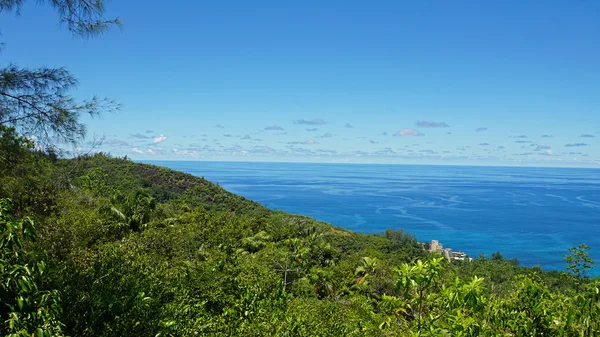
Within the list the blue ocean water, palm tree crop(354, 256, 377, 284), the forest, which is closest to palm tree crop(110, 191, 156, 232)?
the forest

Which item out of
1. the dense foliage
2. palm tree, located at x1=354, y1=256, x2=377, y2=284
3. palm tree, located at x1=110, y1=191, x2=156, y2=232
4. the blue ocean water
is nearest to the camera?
the dense foliage

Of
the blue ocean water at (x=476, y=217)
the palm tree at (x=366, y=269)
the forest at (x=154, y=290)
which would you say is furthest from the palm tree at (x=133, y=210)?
the blue ocean water at (x=476, y=217)

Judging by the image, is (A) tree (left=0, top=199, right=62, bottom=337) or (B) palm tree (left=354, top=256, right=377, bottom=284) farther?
(B) palm tree (left=354, top=256, right=377, bottom=284)

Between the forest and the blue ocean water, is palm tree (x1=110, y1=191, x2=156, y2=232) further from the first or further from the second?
the blue ocean water

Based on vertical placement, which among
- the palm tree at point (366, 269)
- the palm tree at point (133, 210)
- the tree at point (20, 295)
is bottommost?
the palm tree at point (366, 269)

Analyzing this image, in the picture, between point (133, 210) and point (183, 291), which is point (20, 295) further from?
point (133, 210)

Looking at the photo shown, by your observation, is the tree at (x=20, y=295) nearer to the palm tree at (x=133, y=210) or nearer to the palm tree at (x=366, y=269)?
the palm tree at (x=133, y=210)

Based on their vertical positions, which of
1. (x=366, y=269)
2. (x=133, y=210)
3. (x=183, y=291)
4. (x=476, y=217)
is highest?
(x=183, y=291)

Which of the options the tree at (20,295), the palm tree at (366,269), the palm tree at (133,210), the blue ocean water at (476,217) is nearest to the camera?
the tree at (20,295)

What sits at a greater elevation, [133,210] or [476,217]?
[133,210]

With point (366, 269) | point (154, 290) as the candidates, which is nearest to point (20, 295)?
point (154, 290)

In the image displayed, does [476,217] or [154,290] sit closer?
[154,290]

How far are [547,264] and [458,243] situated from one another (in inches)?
627

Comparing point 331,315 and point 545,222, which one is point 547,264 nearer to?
point 545,222
